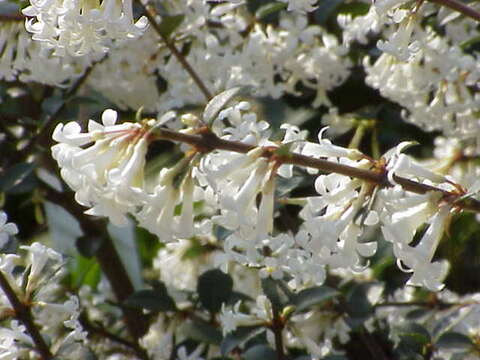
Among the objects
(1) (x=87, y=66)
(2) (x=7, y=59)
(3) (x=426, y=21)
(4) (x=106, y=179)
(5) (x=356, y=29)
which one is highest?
(4) (x=106, y=179)

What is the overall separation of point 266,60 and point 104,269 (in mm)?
601

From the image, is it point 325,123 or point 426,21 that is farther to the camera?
point 325,123

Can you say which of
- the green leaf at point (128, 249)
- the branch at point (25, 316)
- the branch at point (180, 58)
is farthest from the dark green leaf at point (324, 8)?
the branch at point (25, 316)

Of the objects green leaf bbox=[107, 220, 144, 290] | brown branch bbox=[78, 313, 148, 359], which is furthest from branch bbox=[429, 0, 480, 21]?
green leaf bbox=[107, 220, 144, 290]

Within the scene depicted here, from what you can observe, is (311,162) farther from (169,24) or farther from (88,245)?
(88,245)

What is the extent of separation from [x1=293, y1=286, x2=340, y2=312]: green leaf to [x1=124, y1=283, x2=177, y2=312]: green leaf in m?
0.26

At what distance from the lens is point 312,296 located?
147 cm

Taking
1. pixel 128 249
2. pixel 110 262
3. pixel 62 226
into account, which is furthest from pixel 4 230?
pixel 128 249

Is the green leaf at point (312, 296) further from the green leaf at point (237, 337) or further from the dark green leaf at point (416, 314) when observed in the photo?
the dark green leaf at point (416, 314)

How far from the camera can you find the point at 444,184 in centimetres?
114

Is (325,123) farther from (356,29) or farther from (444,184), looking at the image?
(444,184)

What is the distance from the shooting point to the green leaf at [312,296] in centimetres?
145

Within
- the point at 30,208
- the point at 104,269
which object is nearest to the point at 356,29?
the point at 104,269

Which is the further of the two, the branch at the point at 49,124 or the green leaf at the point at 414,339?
the branch at the point at 49,124
